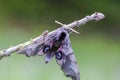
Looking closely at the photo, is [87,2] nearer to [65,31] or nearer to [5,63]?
[5,63]

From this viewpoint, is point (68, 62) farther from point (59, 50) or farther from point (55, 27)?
point (55, 27)

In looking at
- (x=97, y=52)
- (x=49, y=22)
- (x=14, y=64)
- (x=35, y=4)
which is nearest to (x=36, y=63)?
(x=14, y=64)

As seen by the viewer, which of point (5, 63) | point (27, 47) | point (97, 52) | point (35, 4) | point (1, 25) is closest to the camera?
point (27, 47)

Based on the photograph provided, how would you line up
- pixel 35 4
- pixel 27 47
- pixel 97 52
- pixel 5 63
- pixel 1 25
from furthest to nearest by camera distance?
pixel 35 4 → pixel 1 25 → pixel 97 52 → pixel 5 63 → pixel 27 47

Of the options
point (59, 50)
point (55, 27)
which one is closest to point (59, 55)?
point (59, 50)

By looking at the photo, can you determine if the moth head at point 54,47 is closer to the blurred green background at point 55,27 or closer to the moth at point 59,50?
the moth at point 59,50

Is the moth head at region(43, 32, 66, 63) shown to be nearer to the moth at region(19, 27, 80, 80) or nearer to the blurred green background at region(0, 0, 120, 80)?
the moth at region(19, 27, 80, 80)

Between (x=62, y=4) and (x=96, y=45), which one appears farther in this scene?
(x=62, y=4)
